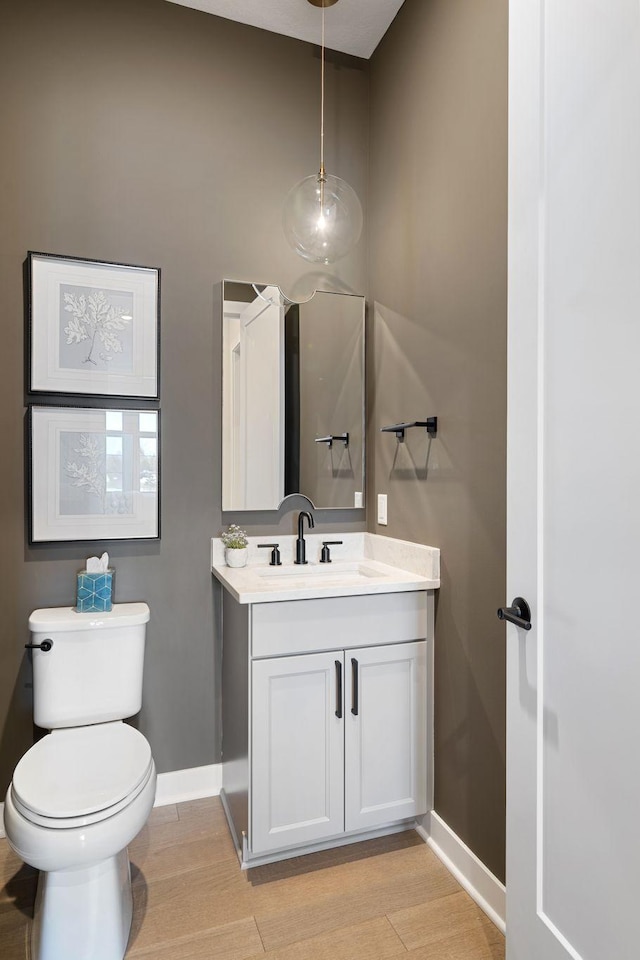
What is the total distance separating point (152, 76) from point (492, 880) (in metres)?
2.99

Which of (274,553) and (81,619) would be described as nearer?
(81,619)

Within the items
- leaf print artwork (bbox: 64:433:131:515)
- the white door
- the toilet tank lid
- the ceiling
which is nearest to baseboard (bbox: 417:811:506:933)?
the white door

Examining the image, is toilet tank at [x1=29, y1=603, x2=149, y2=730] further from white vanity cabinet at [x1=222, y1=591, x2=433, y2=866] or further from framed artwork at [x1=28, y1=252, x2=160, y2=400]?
framed artwork at [x1=28, y1=252, x2=160, y2=400]

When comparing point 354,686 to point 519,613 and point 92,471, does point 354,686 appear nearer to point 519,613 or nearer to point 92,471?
point 519,613

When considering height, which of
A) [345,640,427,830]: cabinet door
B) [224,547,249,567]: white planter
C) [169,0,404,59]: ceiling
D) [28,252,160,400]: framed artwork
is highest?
[169,0,404,59]: ceiling

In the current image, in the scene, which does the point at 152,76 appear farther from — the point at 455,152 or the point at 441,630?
the point at 441,630

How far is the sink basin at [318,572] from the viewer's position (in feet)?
7.41

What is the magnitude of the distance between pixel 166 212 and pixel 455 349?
126cm

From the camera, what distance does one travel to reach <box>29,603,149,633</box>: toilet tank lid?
1898 mm

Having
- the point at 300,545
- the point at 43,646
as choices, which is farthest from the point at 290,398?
the point at 43,646

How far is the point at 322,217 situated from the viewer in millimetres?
2039

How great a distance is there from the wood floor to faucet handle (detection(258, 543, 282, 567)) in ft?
3.20

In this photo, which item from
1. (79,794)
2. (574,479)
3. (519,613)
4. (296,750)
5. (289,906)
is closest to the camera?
(574,479)

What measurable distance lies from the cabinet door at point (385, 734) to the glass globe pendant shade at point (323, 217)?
143 centimetres
